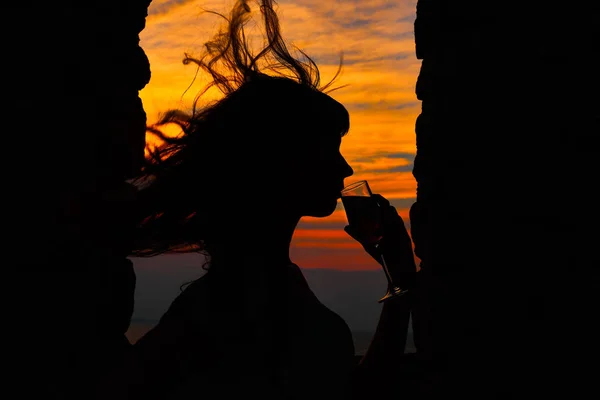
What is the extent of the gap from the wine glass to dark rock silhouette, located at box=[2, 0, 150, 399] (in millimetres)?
Result: 793

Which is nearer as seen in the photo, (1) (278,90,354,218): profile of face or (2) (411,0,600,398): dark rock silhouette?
(1) (278,90,354,218): profile of face

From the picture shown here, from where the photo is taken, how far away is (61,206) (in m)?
2.20

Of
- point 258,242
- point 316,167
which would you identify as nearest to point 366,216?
point 316,167

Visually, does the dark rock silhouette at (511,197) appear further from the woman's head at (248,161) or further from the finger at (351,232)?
the woman's head at (248,161)

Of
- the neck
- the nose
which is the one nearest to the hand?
the nose

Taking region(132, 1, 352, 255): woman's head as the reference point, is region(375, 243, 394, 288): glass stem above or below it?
below

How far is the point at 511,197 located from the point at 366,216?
5.16 ft

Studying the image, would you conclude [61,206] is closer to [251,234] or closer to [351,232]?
[251,234]

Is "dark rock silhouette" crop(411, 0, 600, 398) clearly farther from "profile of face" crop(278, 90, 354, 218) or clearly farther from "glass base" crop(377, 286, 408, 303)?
"profile of face" crop(278, 90, 354, 218)

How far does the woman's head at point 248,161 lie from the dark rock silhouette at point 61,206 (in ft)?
1.18

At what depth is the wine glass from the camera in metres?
2.03

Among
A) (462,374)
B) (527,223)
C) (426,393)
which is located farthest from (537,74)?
(426,393)

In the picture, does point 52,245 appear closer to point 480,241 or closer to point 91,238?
point 91,238

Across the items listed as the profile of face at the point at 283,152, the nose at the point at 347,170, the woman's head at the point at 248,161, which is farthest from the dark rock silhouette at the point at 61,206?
the nose at the point at 347,170
